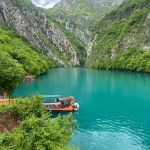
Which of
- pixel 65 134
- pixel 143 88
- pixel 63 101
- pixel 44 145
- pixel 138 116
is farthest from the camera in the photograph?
pixel 143 88

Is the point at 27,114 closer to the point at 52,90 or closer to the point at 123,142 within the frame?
the point at 123,142

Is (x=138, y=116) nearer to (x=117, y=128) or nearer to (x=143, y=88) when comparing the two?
(x=117, y=128)

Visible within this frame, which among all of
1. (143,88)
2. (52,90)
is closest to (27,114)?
(52,90)

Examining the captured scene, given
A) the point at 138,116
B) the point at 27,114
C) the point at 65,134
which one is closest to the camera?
the point at 65,134

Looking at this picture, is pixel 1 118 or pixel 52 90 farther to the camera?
pixel 52 90

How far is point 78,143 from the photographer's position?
51875mm

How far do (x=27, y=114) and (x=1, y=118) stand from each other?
3905 mm

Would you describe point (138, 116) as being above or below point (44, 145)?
below

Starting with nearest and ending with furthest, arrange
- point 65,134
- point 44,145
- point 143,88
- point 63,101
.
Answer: point 44,145 < point 65,134 < point 63,101 < point 143,88

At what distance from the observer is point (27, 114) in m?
51.8

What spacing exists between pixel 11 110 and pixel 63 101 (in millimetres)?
24981

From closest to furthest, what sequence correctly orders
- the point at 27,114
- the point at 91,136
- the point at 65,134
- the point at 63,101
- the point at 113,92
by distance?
the point at 65,134
the point at 27,114
the point at 91,136
the point at 63,101
the point at 113,92

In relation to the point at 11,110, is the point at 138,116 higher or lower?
lower

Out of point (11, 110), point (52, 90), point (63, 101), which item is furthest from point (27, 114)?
point (52, 90)
